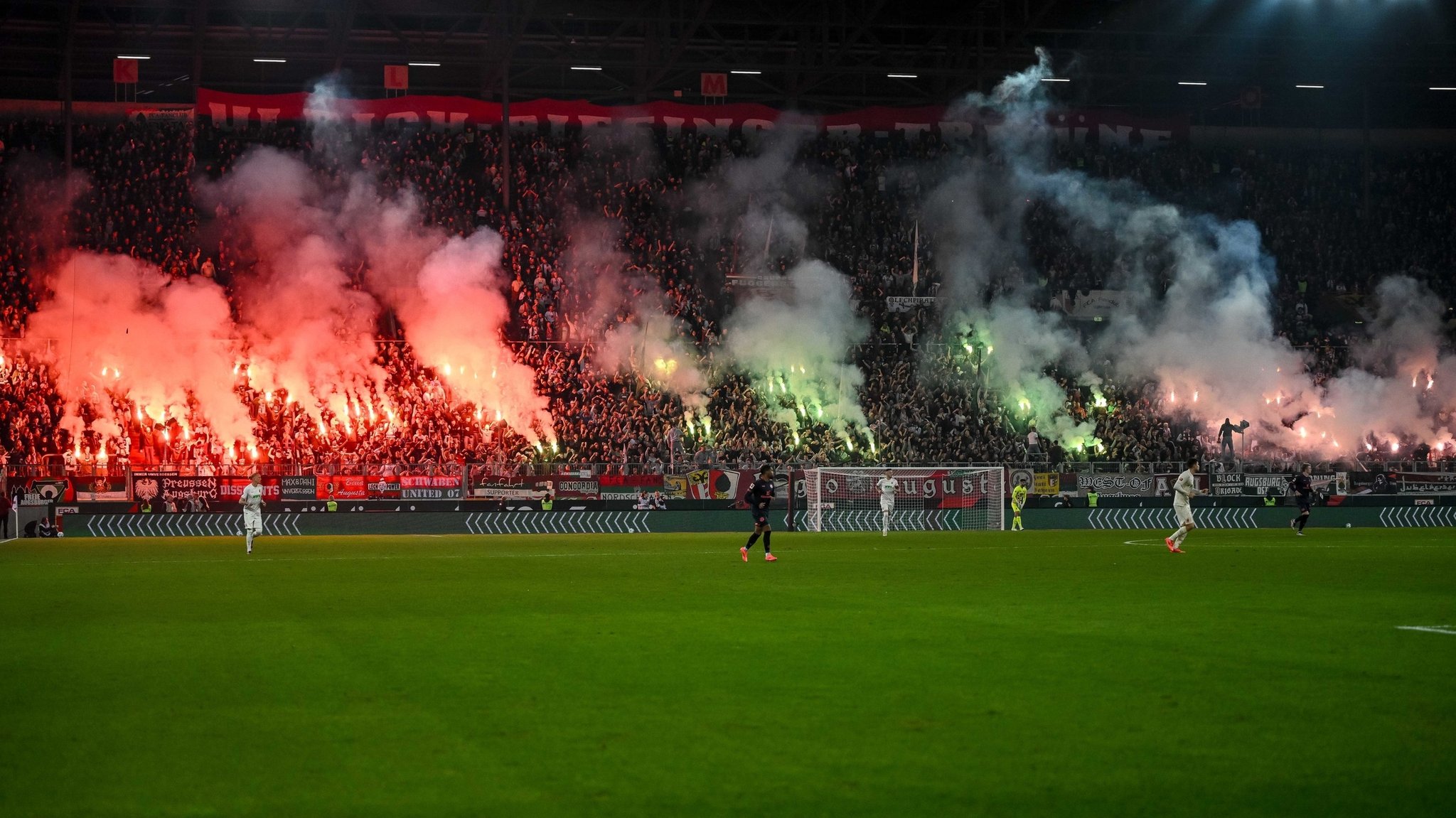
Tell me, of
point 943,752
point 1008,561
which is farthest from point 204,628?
point 1008,561

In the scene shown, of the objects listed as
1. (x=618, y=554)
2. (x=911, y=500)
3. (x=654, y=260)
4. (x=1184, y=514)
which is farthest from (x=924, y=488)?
(x=618, y=554)

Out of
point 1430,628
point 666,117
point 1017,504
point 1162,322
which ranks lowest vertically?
point 1017,504

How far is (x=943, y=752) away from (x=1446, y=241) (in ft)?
166

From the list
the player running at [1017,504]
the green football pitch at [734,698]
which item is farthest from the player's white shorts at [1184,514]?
the player running at [1017,504]

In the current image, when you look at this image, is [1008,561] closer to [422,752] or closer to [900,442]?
[422,752]

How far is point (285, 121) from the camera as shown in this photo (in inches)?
1849

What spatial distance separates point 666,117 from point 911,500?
19.4 m

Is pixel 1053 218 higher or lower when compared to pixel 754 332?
higher

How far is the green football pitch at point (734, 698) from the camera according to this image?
6.19 meters

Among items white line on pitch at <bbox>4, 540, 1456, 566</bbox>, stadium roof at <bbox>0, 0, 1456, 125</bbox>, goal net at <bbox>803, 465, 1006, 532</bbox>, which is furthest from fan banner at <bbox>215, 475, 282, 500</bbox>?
stadium roof at <bbox>0, 0, 1456, 125</bbox>

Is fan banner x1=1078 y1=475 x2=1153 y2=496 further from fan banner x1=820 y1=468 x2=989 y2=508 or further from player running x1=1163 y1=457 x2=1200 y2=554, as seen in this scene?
player running x1=1163 y1=457 x2=1200 y2=554

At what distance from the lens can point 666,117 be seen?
50.7 metres

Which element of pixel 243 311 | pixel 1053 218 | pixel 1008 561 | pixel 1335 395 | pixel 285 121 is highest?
pixel 285 121

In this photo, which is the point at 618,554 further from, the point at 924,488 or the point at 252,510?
the point at 924,488
